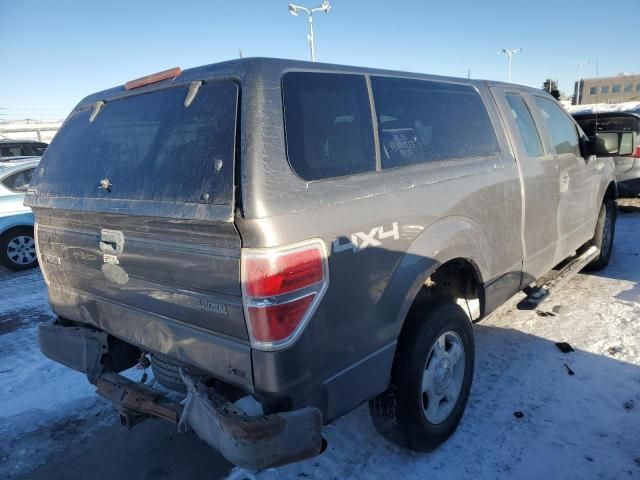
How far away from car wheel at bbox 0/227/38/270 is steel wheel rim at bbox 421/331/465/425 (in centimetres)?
699

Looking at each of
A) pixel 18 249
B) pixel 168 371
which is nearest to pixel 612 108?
pixel 168 371

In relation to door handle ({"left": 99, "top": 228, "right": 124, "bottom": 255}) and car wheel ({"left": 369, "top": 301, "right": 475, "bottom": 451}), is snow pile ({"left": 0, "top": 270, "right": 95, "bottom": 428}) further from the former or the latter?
car wheel ({"left": 369, "top": 301, "right": 475, "bottom": 451})

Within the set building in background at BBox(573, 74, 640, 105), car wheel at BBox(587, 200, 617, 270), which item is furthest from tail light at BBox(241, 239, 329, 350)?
building in background at BBox(573, 74, 640, 105)

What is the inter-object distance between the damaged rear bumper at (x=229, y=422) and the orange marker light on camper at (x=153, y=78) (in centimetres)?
149

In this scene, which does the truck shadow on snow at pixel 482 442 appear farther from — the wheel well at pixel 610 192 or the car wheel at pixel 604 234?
the wheel well at pixel 610 192

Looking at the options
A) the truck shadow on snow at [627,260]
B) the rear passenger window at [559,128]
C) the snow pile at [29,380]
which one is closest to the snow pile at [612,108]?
the truck shadow on snow at [627,260]

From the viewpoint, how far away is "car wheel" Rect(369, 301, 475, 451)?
2.40 meters

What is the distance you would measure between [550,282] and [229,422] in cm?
333

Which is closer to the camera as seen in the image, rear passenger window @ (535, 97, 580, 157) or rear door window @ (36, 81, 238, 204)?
rear door window @ (36, 81, 238, 204)

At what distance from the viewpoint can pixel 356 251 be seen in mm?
2006

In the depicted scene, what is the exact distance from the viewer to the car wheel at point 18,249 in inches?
279

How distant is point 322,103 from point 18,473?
8.86 feet

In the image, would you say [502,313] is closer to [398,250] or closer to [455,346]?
[455,346]

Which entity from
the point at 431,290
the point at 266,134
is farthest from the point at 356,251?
the point at 431,290
